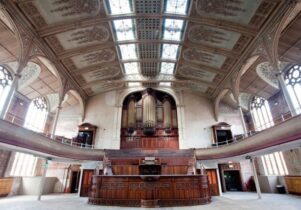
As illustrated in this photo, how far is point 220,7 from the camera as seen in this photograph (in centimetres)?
920

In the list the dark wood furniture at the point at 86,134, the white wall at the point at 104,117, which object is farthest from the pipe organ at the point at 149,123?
the dark wood furniture at the point at 86,134

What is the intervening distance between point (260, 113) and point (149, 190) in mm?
12822

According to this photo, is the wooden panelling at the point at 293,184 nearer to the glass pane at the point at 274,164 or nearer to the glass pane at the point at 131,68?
the glass pane at the point at 274,164

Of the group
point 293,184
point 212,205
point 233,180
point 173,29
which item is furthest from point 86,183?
point 293,184

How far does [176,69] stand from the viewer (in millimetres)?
15305

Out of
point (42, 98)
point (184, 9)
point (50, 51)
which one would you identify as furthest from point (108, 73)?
point (184, 9)

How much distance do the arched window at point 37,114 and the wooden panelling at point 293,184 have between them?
2018 cm

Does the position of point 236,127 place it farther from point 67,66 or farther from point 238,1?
point 67,66

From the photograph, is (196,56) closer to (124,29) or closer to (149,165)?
(124,29)

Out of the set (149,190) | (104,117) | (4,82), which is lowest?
(149,190)

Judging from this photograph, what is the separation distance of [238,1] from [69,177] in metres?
18.0

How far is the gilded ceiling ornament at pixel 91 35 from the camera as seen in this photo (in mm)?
10695

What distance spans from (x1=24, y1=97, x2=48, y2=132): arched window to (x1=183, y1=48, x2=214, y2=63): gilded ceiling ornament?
13.6m

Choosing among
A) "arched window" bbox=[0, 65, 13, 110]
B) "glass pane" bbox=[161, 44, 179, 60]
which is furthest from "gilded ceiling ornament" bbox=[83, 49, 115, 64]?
"arched window" bbox=[0, 65, 13, 110]
